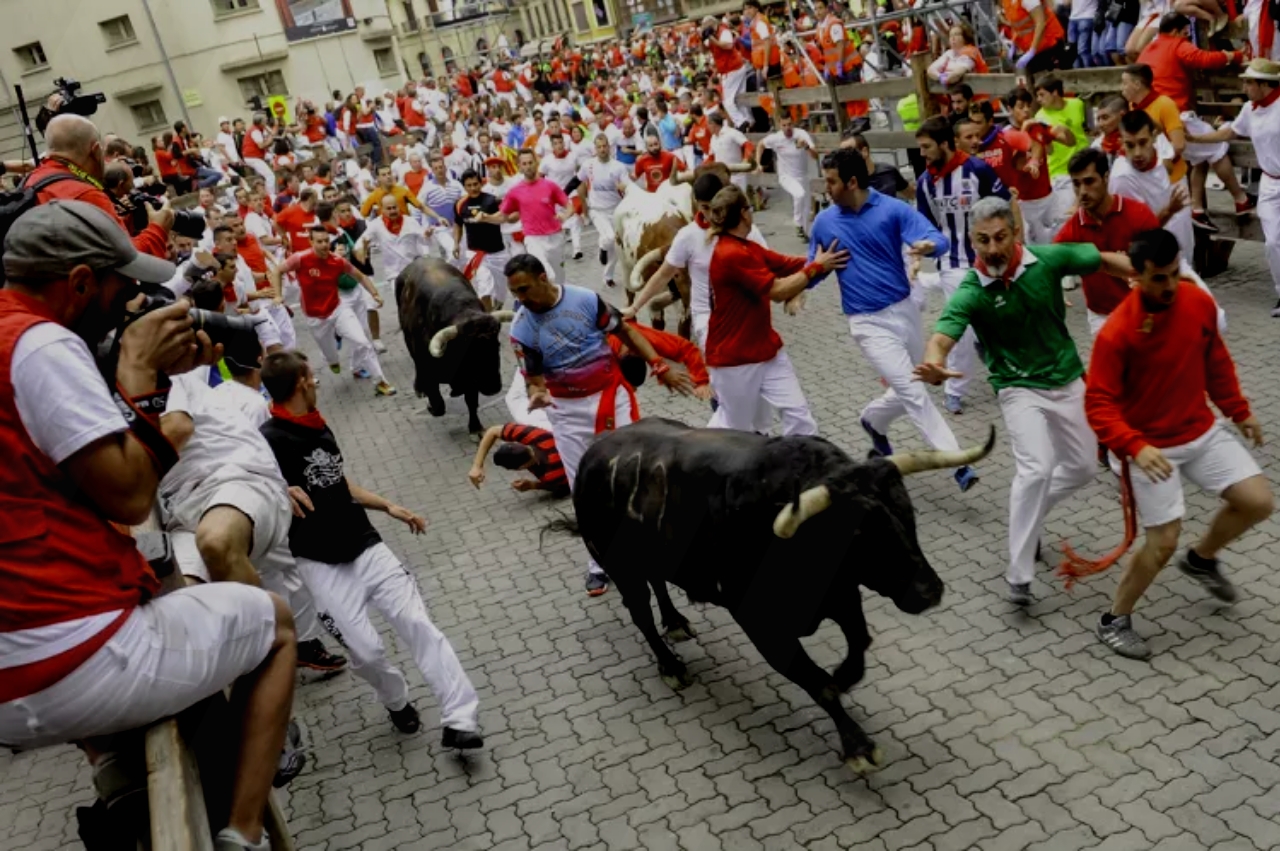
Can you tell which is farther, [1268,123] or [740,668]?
[1268,123]

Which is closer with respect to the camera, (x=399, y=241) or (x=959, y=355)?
(x=959, y=355)

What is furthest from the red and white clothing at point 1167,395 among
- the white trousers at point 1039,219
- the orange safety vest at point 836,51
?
the orange safety vest at point 836,51

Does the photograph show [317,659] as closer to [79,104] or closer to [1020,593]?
[79,104]

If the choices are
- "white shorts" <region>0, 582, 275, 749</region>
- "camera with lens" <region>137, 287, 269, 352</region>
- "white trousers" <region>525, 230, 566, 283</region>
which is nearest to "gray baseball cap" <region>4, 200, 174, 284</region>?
"camera with lens" <region>137, 287, 269, 352</region>

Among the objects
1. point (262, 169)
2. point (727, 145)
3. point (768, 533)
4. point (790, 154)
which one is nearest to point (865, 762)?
point (768, 533)

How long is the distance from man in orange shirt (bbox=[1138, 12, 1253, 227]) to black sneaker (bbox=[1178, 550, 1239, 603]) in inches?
228

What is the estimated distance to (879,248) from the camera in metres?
7.88

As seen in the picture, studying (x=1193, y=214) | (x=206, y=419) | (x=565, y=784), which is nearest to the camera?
(x=206, y=419)

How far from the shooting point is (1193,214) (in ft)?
34.8

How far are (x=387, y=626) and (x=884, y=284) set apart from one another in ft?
13.8

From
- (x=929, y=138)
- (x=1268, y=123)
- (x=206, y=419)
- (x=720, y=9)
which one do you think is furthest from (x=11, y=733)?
(x=720, y=9)

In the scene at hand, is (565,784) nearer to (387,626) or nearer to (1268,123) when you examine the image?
(387,626)

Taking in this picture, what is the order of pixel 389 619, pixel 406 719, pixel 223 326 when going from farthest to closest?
pixel 406 719 → pixel 389 619 → pixel 223 326

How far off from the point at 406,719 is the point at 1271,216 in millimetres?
7971
